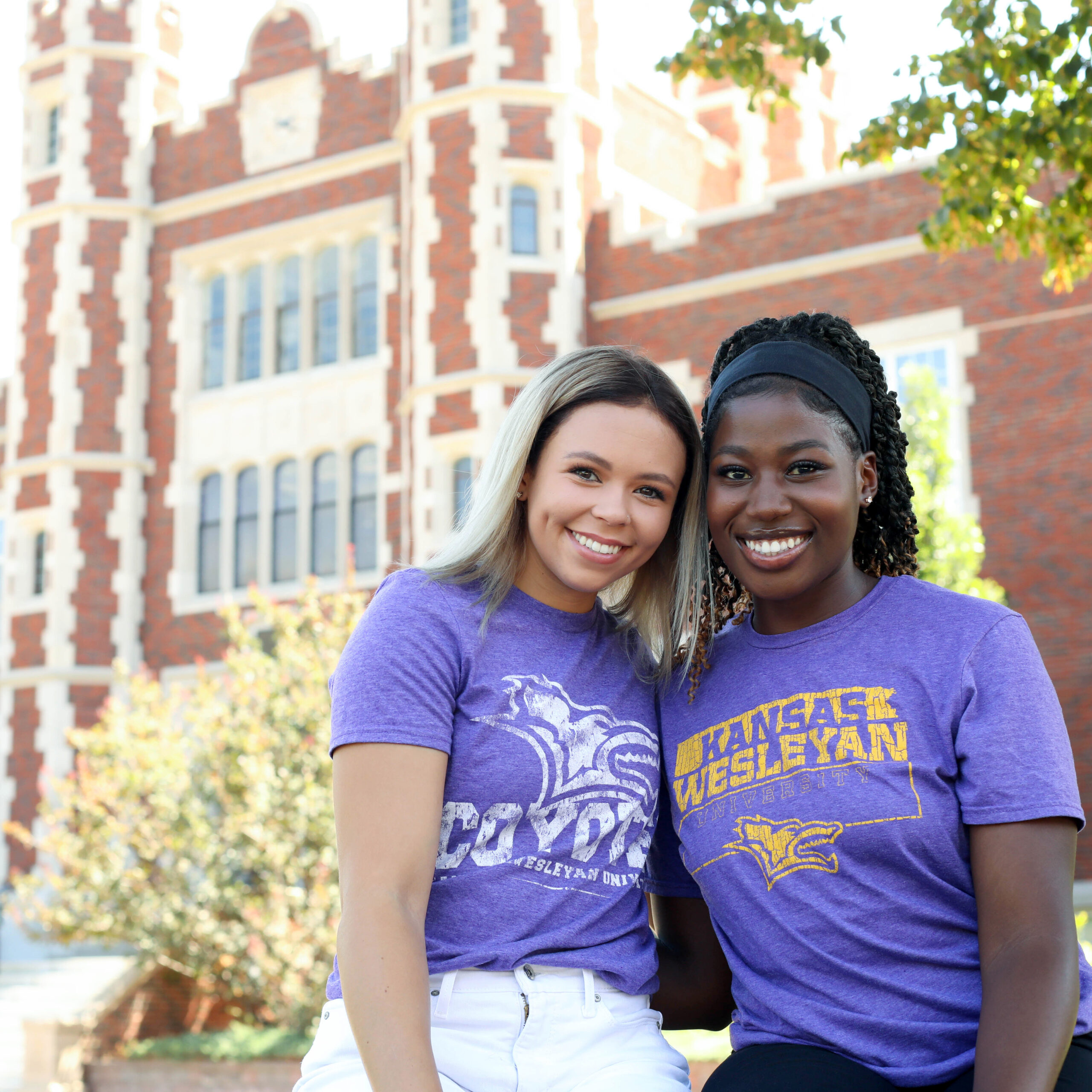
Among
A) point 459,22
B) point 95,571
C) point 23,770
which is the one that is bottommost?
point 23,770

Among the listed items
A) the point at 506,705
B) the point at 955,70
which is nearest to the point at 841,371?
the point at 506,705

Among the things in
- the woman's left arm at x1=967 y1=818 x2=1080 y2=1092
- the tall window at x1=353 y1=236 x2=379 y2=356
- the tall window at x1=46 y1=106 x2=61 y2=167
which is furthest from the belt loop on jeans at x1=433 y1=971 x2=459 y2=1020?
the tall window at x1=46 y1=106 x2=61 y2=167

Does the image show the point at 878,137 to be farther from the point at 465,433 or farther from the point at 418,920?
the point at 465,433

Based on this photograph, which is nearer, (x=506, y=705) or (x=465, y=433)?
(x=506, y=705)

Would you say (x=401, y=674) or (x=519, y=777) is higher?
(x=401, y=674)

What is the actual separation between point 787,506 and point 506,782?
675 mm

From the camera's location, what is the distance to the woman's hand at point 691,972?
257 cm

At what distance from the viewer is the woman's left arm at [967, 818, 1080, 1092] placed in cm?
200

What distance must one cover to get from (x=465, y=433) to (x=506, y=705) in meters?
13.5

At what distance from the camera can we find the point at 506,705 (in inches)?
92.8

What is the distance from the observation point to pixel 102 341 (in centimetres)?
1934

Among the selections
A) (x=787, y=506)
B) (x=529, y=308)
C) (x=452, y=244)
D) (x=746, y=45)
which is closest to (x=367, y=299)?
(x=452, y=244)

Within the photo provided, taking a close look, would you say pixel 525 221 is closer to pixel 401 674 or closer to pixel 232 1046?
pixel 232 1046

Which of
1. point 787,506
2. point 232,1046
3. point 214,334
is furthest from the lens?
point 214,334
